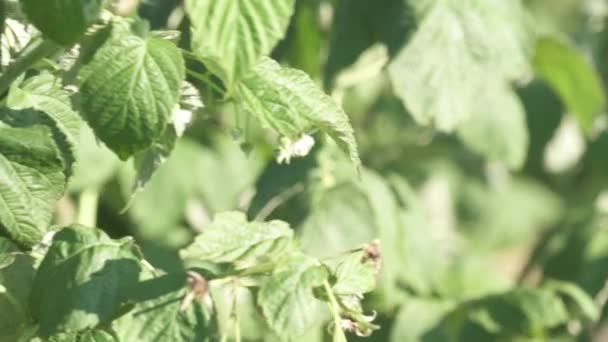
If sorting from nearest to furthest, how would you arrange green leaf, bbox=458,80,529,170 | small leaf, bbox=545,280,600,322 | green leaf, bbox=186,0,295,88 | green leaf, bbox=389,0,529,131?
1. green leaf, bbox=186,0,295,88
2. green leaf, bbox=389,0,529,131
3. small leaf, bbox=545,280,600,322
4. green leaf, bbox=458,80,529,170

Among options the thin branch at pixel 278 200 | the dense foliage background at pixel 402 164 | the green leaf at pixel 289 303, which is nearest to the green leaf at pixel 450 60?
the dense foliage background at pixel 402 164

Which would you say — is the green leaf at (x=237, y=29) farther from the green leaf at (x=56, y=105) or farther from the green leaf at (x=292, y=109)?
the green leaf at (x=56, y=105)

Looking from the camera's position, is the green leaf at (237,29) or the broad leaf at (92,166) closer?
the green leaf at (237,29)

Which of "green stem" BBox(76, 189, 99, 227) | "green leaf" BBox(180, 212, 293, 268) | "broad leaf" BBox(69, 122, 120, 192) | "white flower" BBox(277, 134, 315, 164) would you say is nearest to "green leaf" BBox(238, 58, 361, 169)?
"white flower" BBox(277, 134, 315, 164)

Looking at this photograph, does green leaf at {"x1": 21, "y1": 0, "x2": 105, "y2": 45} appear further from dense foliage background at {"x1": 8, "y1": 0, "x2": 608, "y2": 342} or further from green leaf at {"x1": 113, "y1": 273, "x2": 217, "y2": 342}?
green leaf at {"x1": 113, "y1": 273, "x2": 217, "y2": 342}

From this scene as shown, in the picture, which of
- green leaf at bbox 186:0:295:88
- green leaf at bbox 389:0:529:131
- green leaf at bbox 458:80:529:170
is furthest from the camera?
green leaf at bbox 458:80:529:170

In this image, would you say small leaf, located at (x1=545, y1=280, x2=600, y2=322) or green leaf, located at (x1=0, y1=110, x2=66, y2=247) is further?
small leaf, located at (x1=545, y1=280, x2=600, y2=322)
